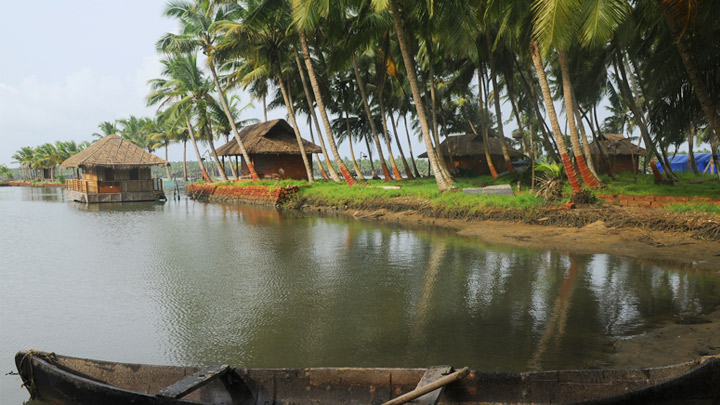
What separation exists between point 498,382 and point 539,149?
4510 centimetres

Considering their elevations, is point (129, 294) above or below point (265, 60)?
below

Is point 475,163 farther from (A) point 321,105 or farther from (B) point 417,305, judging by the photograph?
(B) point 417,305

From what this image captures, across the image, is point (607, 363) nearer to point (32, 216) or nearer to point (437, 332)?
point (437, 332)

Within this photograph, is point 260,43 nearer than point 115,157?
Yes

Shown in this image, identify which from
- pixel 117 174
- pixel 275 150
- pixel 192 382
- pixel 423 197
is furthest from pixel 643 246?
pixel 117 174

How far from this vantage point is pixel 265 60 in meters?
25.3

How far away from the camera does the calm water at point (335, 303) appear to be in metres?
5.22

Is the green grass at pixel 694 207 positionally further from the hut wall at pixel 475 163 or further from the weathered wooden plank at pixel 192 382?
the hut wall at pixel 475 163

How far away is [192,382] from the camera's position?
3.66 m

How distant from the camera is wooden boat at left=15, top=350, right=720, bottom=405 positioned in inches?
130

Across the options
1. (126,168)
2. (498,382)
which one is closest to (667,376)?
(498,382)

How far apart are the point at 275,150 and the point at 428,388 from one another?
28633 mm

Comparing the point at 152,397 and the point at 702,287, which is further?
the point at 702,287

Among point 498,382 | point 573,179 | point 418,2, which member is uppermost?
point 418,2
